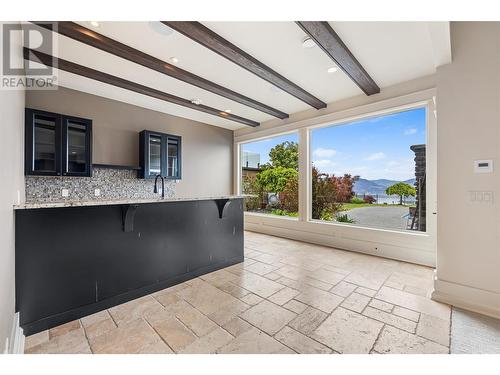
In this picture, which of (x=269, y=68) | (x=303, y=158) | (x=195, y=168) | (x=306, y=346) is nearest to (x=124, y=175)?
(x=195, y=168)

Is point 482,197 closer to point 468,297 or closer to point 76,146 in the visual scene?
point 468,297

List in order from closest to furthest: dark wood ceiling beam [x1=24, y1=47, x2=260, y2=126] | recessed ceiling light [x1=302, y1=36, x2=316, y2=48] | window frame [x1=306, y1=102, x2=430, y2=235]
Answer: recessed ceiling light [x1=302, y1=36, x2=316, y2=48]
dark wood ceiling beam [x1=24, y1=47, x2=260, y2=126]
window frame [x1=306, y1=102, x2=430, y2=235]

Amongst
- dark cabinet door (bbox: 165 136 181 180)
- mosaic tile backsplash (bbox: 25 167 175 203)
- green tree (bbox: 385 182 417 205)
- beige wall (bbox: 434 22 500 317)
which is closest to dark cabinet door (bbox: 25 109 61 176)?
mosaic tile backsplash (bbox: 25 167 175 203)

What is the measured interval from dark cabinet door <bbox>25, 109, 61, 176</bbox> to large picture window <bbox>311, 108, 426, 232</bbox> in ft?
14.7

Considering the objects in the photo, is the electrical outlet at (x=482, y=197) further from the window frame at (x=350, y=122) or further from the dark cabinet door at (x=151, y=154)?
the dark cabinet door at (x=151, y=154)

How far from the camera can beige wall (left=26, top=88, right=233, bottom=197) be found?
373 cm

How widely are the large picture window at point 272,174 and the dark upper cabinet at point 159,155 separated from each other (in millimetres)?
1888

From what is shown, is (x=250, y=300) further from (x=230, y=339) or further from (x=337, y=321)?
(x=337, y=321)

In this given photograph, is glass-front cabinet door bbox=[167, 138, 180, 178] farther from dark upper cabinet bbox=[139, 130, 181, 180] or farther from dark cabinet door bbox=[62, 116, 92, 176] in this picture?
dark cabinet door bbox=[62, 116, 92, 176]

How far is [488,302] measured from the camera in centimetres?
218

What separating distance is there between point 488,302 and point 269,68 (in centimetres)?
353

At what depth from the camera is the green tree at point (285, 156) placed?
530 cm

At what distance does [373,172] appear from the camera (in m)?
4.17

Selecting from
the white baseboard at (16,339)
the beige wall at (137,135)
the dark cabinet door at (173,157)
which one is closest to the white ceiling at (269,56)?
the beige wall at (137,135)
